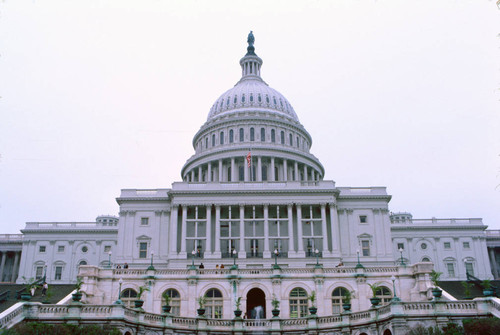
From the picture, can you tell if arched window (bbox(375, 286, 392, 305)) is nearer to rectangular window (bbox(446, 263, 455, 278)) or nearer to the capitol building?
the capitol building

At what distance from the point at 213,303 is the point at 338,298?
11852 millimetres

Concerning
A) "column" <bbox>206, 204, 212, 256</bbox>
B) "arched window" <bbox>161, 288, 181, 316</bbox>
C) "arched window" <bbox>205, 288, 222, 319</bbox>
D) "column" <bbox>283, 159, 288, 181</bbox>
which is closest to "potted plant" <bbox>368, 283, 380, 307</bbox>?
"arched window" <bbox>205, 288, 222, 319</bbox>

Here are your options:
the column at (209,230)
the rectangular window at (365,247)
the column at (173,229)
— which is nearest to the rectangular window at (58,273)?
the column at (173,229)

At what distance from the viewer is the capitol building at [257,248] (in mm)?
46781

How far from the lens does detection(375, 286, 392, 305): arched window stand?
53938mm

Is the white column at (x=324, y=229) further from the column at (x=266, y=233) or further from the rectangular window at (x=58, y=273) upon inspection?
the rectangular window at (x=58, y=273)

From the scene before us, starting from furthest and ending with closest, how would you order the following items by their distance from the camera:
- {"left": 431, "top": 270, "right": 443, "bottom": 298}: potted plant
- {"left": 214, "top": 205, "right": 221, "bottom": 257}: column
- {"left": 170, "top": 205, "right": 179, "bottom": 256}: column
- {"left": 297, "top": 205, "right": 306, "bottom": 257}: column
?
1. {"left": 170, "top": 205, "right": 179, "bottom": 256}: column
2. {"left": 297, "top": 205, "right": 306, "bottom": 257}: column
3. {"left": 214, "top": 205, "right": 221, "bottom": 257}: column
4. {"left": 431, "top": 270, "right": 443, "bottom": 298}: potted plant

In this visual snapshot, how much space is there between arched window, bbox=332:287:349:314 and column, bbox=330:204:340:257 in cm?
2664

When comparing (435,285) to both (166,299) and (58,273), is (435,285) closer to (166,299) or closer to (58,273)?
(166,299)

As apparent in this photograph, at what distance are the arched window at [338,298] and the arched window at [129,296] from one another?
18817 mm

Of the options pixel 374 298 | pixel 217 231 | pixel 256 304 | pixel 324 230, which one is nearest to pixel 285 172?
pixel 324 230

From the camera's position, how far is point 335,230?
83938 millimetres

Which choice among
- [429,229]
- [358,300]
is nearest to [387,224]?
[429,229]

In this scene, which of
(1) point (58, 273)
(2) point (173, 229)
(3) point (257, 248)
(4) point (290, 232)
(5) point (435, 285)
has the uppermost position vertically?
(2) point (173, 229)
